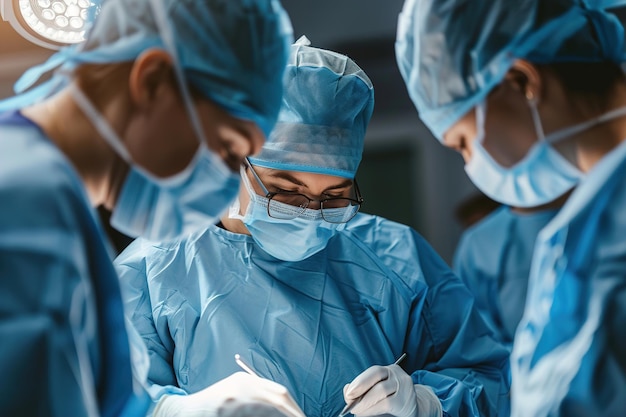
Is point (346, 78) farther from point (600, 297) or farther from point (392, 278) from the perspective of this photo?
point (600, 297)

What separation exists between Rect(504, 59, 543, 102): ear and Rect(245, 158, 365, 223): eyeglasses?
0.73 metres

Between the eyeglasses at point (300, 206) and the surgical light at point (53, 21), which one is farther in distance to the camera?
the eyeglasses at point (300, 206)

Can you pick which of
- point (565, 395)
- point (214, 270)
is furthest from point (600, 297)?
point (214, 270)

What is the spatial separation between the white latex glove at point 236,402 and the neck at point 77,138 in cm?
54

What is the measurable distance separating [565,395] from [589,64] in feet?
1.93

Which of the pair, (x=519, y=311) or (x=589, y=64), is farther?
(x=519, y=311)

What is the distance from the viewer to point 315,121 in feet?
6.54

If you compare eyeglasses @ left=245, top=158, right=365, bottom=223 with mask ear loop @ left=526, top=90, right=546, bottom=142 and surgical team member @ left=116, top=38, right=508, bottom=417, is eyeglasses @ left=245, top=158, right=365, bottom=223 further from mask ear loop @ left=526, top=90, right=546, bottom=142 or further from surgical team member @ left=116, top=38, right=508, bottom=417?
mask ear loop @ left=526, top=90, right=546, bottom=142

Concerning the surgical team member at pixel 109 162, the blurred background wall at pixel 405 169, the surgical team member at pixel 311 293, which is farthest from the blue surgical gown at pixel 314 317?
the blurred background wall at pixel 405 169

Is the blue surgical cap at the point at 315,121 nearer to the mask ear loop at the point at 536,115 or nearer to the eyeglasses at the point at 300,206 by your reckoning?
the eyeglasses at the point at 300,206

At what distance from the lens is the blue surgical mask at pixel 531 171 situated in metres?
1.36

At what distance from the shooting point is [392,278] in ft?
6.82

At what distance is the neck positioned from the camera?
124 cm

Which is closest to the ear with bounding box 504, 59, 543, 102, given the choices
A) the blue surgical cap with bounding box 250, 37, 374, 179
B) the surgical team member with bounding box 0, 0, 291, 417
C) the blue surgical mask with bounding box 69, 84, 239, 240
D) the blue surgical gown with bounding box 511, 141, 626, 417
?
the blue surgical gown with bounding box 511, 141, 626, 417
